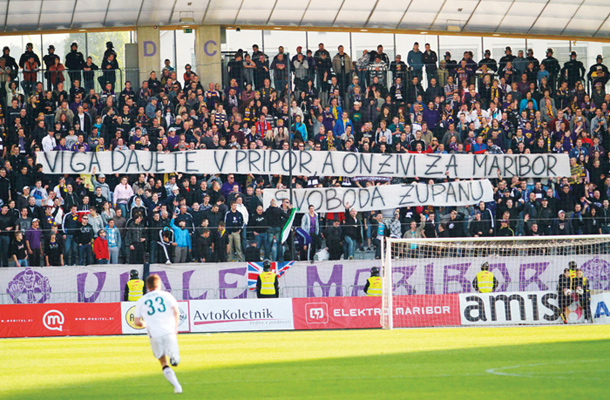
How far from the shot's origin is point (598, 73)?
103 ft

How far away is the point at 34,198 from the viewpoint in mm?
25109

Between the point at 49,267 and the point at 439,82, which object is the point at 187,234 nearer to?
the point at 49,267

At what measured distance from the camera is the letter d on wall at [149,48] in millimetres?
33219

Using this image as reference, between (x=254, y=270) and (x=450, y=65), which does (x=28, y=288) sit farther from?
(x=450, y=65)

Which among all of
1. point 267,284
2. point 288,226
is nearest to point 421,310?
point 267,284

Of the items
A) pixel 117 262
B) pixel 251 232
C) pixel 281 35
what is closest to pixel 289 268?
pixel 251 232

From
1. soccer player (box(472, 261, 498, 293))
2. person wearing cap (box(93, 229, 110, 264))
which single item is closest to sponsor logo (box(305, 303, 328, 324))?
soccer player (box(472, 261, 498, 293))

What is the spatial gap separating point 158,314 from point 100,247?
1418cm

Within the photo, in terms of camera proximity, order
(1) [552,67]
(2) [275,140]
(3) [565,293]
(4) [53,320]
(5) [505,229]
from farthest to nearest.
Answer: (1) [552,67], (2) [275,140], (5) [505,229], (4) [53,320], (3) [565,293]

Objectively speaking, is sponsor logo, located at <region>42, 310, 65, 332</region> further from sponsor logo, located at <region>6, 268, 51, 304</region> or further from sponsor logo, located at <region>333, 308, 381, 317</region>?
sponsor logo, located at <region>333, 308, 381, 317</region>

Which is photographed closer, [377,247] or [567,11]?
[377,247]

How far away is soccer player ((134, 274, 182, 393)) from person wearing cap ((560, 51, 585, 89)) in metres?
23.4

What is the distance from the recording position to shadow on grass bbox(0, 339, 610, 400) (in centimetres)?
1112

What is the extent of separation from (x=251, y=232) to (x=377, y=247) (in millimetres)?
3518
